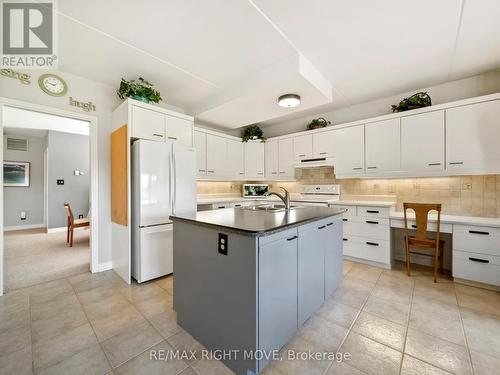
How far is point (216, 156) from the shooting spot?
13.8 ft

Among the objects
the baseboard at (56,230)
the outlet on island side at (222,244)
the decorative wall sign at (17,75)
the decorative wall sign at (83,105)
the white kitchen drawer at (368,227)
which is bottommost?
the baseboard at (56,230)

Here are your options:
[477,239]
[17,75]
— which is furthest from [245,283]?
[17,75]

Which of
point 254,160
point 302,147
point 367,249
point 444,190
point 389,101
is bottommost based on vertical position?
point 367,249

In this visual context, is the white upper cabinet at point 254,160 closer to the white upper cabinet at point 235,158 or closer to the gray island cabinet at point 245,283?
the white upper cabinet at point 235,158

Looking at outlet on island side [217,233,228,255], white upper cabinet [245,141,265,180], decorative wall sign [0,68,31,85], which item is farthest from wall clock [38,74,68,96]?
white upper cabinet [245,141,265,180]

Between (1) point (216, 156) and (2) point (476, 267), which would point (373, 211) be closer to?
(2) point (476, 267)

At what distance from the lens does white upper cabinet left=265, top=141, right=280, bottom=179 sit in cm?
463

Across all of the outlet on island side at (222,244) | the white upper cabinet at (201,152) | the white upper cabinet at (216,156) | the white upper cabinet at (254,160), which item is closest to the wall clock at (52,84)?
the white upper cabinet at (201,152)

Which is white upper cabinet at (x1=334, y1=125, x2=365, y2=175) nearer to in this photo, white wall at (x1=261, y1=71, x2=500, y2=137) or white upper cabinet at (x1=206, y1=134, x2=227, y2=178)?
white wall at (x1=261, y1=71, x2=500, y2=137)

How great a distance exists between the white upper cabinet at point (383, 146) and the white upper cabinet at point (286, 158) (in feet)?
4.64

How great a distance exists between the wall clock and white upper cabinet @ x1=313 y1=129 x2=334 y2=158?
→ 12.7 ft

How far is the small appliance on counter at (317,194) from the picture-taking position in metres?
3.90

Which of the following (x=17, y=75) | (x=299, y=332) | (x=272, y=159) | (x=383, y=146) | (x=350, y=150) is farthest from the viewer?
(x=272, y=159)

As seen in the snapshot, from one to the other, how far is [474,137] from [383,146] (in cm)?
97
